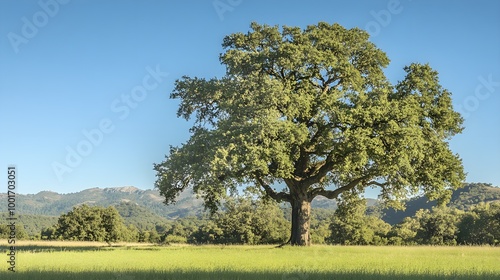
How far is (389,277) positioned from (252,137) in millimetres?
16931

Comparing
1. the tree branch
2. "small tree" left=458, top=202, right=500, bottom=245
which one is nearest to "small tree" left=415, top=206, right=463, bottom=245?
"small tree" left=458, top=202, right=500, bottom=245

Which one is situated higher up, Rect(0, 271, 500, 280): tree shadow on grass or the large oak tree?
the large oak tree

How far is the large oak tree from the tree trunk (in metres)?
0.08

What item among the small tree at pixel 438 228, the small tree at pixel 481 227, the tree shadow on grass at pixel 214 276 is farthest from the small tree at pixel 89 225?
the tree shadow on grass at pixel 214 276

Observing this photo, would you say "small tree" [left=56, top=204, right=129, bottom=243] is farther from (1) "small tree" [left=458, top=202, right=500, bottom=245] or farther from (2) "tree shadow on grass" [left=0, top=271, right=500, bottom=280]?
(2) "tree shadow on grass" [left=0, top=271, right=500, bottom=280]

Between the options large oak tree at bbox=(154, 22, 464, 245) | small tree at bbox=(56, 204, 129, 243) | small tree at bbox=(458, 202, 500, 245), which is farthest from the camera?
small tree at bbox=(56, 204, 129, 243)

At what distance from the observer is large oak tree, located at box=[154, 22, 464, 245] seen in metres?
33.6

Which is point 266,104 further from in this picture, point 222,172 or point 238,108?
point 222,172

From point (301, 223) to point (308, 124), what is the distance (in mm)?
7641

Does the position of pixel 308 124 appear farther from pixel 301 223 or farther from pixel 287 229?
pixel 287 229

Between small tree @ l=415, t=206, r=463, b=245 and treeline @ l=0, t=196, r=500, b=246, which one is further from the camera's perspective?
small tree @ l=415, t=206, r=463, b=245

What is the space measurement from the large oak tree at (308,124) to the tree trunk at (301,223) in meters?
0.08

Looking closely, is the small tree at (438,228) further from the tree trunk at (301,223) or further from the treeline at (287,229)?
the tree trunk at (301,223)

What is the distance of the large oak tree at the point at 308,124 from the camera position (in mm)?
33625
